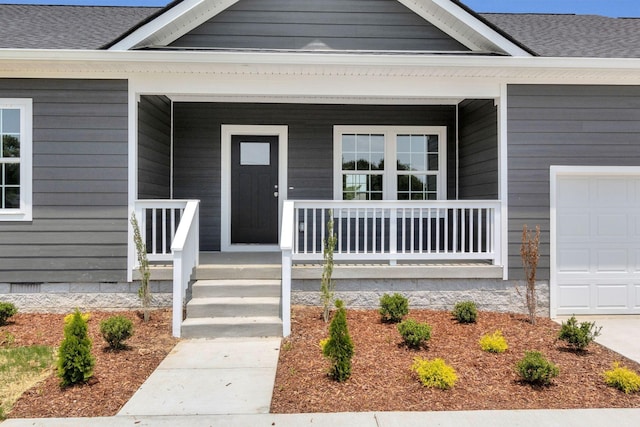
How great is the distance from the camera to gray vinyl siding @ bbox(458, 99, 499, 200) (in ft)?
20.0

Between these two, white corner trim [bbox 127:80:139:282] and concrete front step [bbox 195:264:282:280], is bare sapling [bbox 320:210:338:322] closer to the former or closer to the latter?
concrete front step [bbox 195:264:282:280]

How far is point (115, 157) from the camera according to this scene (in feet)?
18.4

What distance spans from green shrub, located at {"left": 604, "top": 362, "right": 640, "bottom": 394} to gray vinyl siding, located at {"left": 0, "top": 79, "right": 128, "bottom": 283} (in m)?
5.38

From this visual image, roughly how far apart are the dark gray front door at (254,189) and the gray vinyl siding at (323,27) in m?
1.77

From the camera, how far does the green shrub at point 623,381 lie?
343 cm

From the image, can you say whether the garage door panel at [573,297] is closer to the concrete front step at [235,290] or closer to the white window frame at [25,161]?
the concrete front step at [235,290]

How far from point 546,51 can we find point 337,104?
3257 mm

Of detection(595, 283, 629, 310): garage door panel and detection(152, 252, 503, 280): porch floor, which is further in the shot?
detection(595, 283, 629, 310): garage door panel

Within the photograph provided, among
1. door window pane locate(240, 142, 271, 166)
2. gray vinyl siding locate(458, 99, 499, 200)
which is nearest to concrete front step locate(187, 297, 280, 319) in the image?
door window pane locate(240, 142, 271, 166)

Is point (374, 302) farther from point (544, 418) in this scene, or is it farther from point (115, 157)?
point (115, 157)

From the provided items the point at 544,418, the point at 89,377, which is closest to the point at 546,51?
the point at 544,418

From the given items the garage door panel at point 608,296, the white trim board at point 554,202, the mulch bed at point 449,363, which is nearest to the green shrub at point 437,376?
the mulch bed at point 449,363

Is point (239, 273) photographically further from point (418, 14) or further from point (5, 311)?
point (418, 14)

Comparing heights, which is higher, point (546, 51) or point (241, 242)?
point (546, 51)
